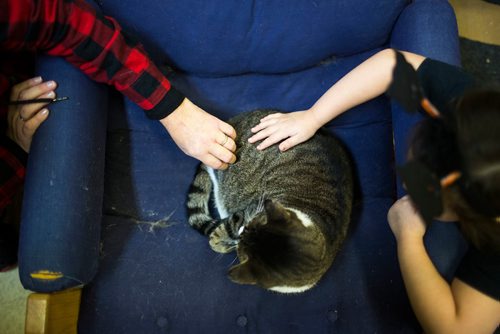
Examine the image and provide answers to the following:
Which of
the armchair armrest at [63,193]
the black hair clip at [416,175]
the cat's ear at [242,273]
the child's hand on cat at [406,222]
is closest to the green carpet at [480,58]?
the child's hand on cat at [406,222]

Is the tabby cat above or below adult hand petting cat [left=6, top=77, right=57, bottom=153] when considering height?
below

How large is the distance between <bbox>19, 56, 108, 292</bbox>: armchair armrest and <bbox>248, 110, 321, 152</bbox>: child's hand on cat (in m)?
0.47

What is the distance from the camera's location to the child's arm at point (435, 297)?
959mm

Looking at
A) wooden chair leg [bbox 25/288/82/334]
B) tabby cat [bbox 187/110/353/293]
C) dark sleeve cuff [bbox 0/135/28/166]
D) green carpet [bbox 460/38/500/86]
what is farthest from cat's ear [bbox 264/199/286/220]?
green carpet [bbox 460/38/500/86]

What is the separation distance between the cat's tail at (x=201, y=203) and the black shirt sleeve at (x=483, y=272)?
688 millimetres

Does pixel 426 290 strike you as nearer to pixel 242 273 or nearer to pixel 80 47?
pixel 242 273

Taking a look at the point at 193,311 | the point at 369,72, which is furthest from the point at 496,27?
the point at 193,311

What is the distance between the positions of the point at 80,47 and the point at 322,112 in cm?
67

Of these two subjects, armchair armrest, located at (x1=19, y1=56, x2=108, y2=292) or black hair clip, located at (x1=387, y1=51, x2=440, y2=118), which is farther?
armchair armrest, located at (x1=19, y1=56, x2=108, y2=292)

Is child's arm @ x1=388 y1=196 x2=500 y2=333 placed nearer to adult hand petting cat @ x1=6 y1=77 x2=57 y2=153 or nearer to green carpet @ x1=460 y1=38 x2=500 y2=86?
adult hand petting cat @ x1=6 y1=77 x2=57 y2=153

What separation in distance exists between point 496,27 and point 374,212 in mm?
1273

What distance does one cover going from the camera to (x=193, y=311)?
1094 mm

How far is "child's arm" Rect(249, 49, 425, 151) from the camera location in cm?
108

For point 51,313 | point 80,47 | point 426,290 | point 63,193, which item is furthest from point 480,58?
point 51,313
